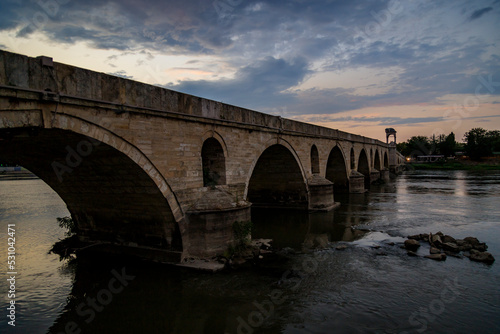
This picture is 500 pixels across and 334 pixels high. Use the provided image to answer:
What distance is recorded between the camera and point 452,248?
9.01m

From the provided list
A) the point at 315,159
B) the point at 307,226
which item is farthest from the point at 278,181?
the point at 307,226

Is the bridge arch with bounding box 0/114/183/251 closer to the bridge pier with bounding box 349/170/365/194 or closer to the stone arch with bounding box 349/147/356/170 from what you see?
the bridge pier with bounding box 349/170/365/194

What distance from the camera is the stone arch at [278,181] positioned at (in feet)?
49.9

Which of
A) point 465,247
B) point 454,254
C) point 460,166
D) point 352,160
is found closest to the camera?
point 454,254

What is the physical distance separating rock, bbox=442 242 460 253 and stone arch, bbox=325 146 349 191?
1304cm

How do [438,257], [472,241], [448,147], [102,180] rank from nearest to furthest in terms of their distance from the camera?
[102,180]
[438,257]
[472,241]
[448,147]

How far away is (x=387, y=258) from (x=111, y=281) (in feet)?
22.9

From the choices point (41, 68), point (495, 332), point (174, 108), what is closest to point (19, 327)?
point (41, 68)

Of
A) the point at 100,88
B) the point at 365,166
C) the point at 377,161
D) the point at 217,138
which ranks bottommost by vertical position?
the point at 365,166

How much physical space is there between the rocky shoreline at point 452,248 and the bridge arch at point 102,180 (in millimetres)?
6601

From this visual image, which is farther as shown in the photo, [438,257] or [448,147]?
[448,147]

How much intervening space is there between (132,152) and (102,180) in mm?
1636

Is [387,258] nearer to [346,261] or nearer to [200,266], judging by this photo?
[346,261]

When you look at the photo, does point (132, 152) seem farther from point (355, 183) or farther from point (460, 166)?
point (460, 166)
